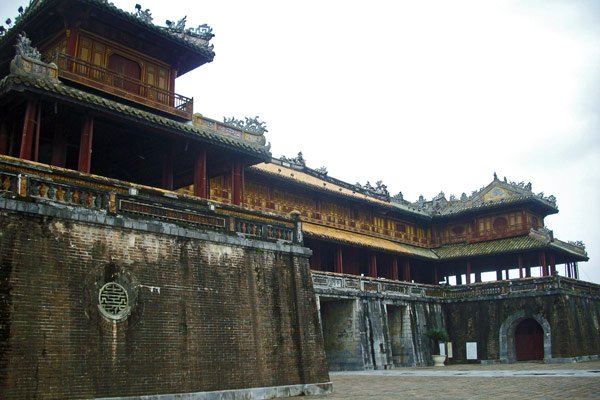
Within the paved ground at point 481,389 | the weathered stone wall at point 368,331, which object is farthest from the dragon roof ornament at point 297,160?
the paved ground at point 481,389

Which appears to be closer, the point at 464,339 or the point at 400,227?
the point at 464,339

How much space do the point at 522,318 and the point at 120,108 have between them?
28.0m

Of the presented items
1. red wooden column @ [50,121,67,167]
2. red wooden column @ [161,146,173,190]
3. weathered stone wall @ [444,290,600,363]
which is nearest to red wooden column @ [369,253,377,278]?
weathered stone wall @ [444,290,600,363]

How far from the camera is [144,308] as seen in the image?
13820 millimetres

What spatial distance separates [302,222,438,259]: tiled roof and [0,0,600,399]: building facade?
3.02 metres

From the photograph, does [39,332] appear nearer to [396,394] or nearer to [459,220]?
[396,394]

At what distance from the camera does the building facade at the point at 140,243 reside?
12.3 meters

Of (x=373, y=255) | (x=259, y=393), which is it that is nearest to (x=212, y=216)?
(x=259, y=393)

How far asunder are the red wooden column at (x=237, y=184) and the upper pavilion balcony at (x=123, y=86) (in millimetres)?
2226

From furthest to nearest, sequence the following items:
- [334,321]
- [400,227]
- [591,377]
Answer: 1. [400,227]
2. [334,321]
3. [591,377]

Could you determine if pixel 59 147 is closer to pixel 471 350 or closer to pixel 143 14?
pixel 143 14

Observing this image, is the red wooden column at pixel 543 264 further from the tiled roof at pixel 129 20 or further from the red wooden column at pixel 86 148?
the red wooden column at pixel 86 148

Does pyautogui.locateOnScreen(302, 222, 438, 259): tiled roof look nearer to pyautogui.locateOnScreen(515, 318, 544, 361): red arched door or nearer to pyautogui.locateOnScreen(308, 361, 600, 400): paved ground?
pyautogui.locateOnScreen(515, 318, 544, 361): red arched door

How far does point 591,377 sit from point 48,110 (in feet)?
59.8
